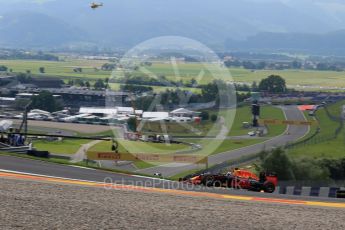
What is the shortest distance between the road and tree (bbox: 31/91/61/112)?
18.1 metres

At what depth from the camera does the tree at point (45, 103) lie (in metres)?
47.5

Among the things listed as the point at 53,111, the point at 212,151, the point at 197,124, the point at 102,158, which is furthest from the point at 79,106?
the point at 102,158

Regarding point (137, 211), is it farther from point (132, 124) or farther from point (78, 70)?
point (78, 70)

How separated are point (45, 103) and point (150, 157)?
2332cm

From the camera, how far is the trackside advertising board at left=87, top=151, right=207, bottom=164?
2272 centimetres

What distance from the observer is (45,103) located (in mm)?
47844

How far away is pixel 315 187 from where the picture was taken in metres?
17.7

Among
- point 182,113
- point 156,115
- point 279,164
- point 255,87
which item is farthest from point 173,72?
point 279,164

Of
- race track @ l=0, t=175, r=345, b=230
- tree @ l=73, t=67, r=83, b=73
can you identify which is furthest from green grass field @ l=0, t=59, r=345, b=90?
race track @ l=0, t=175, r=345, b=230

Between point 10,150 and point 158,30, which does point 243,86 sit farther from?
point 158,30

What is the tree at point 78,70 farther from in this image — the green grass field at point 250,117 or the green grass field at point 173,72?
the green grass field at point 250,117

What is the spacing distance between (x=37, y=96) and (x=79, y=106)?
13.5 ft

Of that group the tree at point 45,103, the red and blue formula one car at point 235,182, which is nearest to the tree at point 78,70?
the tree at point 45,103

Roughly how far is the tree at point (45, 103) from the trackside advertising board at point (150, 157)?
Result: 21.6 meters
